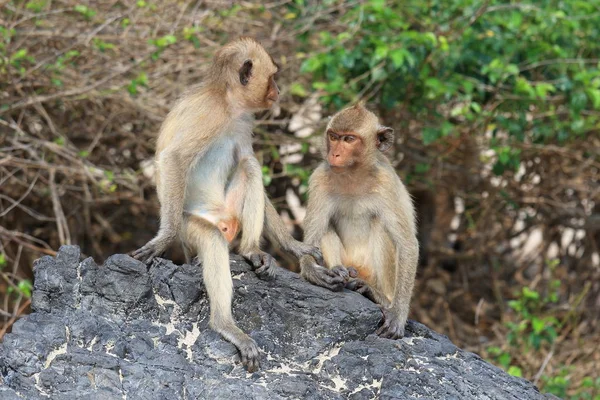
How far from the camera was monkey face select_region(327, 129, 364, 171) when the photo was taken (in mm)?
6051

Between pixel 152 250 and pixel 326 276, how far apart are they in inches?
40.5

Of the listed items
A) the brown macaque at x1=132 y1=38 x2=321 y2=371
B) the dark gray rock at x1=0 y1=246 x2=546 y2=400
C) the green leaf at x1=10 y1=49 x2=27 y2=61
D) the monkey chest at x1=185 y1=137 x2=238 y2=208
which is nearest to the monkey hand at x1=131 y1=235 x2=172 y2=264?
the dark gray rock at x1=0 y1=246 x2=546 y2=400

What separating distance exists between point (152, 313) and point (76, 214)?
458cm

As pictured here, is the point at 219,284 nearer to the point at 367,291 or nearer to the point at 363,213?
the point at 367,291

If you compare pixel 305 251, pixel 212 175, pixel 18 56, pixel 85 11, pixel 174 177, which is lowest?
pixel 305 251

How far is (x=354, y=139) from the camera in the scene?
6109 mm

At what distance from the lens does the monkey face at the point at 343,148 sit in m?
6.05

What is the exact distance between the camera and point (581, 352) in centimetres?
945

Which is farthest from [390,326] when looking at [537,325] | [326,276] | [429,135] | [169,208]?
[429,135]

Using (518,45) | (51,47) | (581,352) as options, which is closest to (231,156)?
(51,47)

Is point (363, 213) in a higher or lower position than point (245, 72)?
lower

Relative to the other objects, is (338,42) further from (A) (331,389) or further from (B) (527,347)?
(A) (331,389)

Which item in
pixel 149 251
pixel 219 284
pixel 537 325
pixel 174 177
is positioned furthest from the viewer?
pixel 537 325

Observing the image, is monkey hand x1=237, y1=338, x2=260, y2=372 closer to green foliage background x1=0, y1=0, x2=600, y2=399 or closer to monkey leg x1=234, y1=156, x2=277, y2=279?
monkey leg x1=234, y1=156, x2=277, y2=279
